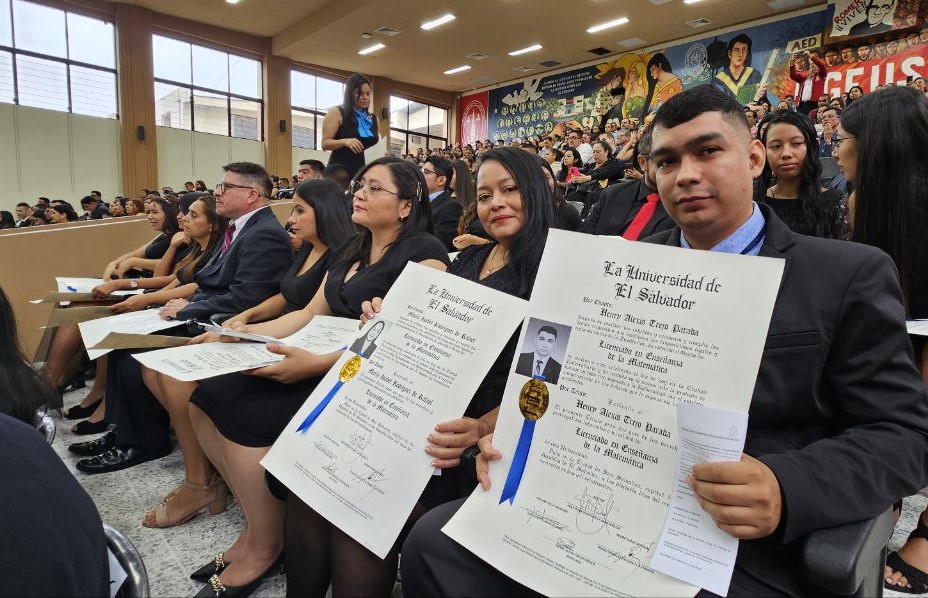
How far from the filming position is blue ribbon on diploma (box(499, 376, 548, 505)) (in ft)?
2.82

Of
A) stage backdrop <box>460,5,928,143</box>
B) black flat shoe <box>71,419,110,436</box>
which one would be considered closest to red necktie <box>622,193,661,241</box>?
black flat shoe <box>71,419,110,436</box>

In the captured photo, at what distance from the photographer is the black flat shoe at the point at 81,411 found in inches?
114

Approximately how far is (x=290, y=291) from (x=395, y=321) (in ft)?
4.49

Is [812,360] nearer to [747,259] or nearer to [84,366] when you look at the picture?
[747,259]

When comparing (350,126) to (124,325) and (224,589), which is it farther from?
(224,589)

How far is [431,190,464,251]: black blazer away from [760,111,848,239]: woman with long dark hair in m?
1.96

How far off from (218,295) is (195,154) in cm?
1190

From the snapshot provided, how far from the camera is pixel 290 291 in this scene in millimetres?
2387

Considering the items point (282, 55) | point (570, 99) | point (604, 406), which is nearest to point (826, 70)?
point (570, 99)

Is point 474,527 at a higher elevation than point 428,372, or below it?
below

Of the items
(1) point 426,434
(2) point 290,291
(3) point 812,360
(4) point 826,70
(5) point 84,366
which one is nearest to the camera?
(3) point 812,360

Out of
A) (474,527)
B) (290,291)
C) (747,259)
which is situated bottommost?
(474,527)

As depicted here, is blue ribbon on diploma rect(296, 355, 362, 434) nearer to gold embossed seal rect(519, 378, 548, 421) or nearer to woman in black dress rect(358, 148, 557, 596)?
woman in black dress rect(358, 148, 557, 596)
